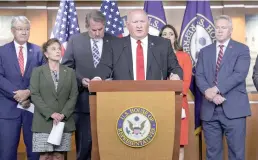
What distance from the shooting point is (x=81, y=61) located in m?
3.73

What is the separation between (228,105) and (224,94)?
0.10 metres

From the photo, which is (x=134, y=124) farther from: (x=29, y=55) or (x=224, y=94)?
(x=29, y=55)

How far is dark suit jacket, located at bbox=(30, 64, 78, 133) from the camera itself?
132 inches

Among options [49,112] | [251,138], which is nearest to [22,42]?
[49,112]

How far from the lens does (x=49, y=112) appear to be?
3320mm

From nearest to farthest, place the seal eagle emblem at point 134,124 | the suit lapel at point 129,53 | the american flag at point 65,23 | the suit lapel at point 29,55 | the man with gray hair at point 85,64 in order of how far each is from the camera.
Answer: the seal eagle emblem at point 134,124 → the suit lapel at point 129,53 → the man with gray hair at point 85,64 → the suit lapel at point 29,55 → the american flag at point 65,23

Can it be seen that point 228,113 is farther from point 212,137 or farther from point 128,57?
point 128,57

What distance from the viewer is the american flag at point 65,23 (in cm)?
485

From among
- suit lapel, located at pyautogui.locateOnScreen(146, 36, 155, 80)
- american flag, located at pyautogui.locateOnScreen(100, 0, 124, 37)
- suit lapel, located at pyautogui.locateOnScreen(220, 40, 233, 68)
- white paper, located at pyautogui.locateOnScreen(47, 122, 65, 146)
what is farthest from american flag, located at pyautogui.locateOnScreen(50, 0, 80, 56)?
suit lapel, located at pyautogui.locateOnScreen(146, 36, 155, 80)

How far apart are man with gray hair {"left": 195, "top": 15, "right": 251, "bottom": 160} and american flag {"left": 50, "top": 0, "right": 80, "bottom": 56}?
5.92 feet

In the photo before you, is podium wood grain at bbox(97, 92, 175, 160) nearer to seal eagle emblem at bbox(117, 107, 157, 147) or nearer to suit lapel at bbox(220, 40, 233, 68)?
seal eagle emblem at bbox(117, 107, 157, 147)

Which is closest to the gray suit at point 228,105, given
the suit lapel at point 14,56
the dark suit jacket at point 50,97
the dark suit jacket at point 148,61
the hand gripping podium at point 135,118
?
the dark suit jacket at point 148,61

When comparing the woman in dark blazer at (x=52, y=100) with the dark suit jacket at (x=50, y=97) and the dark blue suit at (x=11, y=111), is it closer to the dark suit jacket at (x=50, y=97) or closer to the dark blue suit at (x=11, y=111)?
the dark suit jacket at (x=50, y=97)

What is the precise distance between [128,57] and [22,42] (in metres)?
1.38
